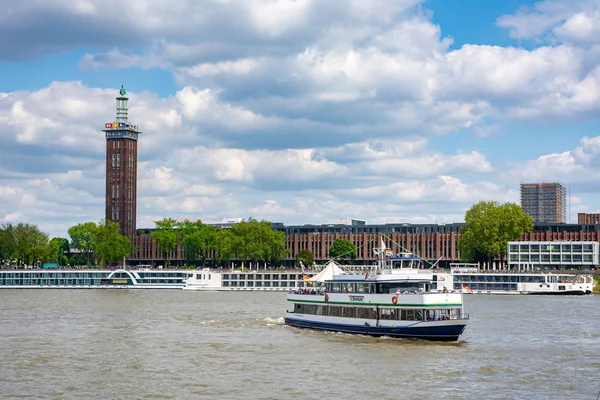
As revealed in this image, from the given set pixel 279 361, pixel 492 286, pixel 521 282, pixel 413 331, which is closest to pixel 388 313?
pixel 413 331

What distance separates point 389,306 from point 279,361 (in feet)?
57.7

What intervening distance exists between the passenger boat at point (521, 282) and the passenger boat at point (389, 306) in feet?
306

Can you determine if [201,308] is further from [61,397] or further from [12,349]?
[61,397]

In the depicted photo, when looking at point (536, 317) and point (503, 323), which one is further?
point (536, 317)

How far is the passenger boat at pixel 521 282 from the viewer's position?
182 m

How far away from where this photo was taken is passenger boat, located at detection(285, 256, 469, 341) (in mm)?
78062

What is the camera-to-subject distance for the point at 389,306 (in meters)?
81.5

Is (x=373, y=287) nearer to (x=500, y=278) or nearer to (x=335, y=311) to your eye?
(x=335, y=311)

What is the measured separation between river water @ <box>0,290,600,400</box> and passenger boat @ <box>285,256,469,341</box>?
4.64ft

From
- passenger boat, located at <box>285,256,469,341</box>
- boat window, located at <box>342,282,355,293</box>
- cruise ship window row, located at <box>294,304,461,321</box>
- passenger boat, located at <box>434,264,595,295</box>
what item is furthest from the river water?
passenger boat, located at <box>434,264,595,295</box>

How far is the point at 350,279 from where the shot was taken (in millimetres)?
86750

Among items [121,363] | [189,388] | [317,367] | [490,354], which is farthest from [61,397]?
[490,354]

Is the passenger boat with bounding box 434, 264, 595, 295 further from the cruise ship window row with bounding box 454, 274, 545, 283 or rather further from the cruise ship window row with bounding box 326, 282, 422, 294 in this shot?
the cruise ship window row with bounding box 326, 282, 422, 294

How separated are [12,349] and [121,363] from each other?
1384cm
